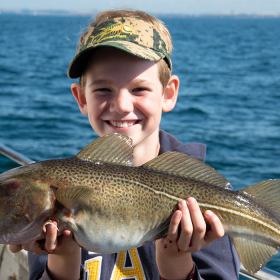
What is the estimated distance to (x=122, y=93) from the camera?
9.95 ft

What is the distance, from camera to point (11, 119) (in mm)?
14875

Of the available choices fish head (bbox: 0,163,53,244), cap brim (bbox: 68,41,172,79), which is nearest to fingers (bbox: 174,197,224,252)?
fish head (bbox: 0,163,53,244)

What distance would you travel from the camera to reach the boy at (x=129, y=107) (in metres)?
2.71

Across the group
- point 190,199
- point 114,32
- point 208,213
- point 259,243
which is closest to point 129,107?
point 114,32

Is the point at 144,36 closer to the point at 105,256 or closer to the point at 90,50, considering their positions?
the point at 90,50

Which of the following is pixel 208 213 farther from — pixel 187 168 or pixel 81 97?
pixel 81 97

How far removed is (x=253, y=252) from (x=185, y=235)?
0.55m

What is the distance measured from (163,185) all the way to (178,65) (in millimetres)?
31107

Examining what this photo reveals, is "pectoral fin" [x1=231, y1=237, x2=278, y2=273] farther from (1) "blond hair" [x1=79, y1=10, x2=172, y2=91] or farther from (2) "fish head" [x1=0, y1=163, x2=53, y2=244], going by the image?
(1) "blond hair" [x1=79, y1=10, x2=172, y2=91]

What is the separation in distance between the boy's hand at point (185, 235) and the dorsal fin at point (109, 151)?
1.69ft

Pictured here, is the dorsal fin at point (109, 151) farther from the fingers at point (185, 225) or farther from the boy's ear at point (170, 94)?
the boy's ear at point (170, 94)

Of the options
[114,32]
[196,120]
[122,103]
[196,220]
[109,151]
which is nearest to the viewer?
[196,220]

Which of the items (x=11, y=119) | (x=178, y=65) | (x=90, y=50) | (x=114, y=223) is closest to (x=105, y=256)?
(x=114, y=223)

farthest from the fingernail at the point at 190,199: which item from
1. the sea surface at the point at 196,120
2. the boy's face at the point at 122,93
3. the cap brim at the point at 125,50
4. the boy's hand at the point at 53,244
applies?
the sea surface at the point at 196,120
